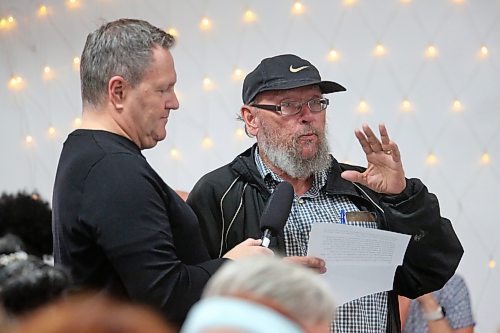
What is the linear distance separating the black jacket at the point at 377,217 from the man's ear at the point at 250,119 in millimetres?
144

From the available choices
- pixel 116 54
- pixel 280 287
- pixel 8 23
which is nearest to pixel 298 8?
pixel 8 23

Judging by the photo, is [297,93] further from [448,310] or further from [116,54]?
[448,310]

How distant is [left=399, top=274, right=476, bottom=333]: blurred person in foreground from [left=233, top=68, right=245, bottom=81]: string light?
1.26 metres

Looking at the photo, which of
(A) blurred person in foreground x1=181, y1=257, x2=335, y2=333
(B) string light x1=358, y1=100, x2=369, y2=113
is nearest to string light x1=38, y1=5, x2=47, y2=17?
(B) string light x1=358, y1=100, x2=369, y2=113

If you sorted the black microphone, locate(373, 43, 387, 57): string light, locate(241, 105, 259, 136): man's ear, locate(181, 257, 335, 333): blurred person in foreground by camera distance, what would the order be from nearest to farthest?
1. locate(181, 257, 335, 333): blurred person in foreground
2. the black microphone
3. locate(241, 105, 259, 136): man's ear
4. locate(373, 43, 387, 57): string light

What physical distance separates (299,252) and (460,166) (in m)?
1.67

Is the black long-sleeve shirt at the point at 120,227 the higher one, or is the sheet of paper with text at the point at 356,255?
the black long-sleeve shirt at the point at 120,227

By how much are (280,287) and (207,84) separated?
317cm

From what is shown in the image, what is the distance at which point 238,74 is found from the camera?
3.91 metres

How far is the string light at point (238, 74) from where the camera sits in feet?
12.8

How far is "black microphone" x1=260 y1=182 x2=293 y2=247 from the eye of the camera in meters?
1.66

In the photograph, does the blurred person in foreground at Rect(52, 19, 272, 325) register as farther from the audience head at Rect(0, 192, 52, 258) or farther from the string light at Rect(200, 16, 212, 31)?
the string light at Rect(200, 16, 212, 31)

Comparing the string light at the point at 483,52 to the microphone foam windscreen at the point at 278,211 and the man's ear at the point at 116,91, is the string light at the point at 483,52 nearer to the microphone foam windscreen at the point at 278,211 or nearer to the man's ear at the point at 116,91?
the microphone foam windscreen at the point at 278,211

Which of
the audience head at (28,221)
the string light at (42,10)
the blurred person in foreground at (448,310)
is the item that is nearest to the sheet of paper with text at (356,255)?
the audience head at (28,221)
